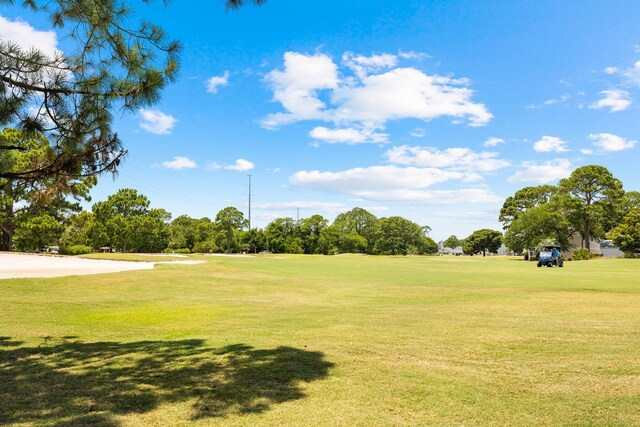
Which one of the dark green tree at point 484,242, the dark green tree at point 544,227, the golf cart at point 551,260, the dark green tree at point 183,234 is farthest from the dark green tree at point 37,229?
the dark green tree at point 484,242

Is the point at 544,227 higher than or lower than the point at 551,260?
higher

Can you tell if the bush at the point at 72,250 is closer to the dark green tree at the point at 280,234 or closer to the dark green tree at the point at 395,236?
the dark green tree at the point at 280,234

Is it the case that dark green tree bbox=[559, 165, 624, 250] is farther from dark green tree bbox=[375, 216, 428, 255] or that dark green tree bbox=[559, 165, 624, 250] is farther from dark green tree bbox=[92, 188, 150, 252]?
dark green tree bbox=[92, 188, 150, 252]

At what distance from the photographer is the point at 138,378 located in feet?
20.2

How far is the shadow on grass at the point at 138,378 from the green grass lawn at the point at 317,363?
0.09 ft

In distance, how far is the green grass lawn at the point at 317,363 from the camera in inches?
195

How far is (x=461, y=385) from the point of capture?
5.92m

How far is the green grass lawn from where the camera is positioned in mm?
4949

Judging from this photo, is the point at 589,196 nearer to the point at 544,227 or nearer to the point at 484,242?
the point at 544,227

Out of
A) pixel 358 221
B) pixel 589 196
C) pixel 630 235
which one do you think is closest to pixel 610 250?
pixel 589 196

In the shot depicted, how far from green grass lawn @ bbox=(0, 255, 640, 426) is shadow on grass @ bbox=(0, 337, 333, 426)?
3 cm

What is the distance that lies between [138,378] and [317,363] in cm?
260

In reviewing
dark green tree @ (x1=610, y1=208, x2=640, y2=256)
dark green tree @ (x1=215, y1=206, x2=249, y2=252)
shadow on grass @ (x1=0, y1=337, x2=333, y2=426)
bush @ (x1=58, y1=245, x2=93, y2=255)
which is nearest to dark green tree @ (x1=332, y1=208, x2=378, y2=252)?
dark green tree @ (x1=215, y1=206, x2=249, y2=252)

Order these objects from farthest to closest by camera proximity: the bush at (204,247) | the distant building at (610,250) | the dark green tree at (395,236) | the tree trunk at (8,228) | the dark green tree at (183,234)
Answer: the dark green tree at (395,236), the dark green tree at (183,234), the bush at (204,247), the distant building at (610,250), the tree trunk at (8,228)
